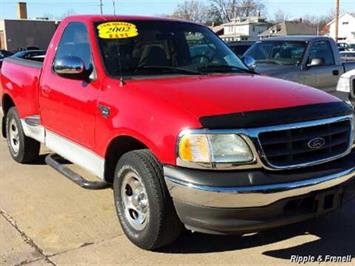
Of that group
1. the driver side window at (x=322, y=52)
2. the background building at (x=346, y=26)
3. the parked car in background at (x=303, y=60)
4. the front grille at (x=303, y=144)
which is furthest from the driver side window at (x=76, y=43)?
the background building at (x=346, y=26)

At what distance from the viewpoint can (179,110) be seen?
12.2ft

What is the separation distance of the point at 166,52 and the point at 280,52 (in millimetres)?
5811

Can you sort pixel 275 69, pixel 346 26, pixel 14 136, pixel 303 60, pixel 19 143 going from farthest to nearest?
pixel 346 26 → pixel 303 60 → pixel 275 69 → pixel 14 136 → pixel 19 143

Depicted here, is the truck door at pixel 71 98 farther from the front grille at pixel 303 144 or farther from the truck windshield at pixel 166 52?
the front grille at pixel 303 144

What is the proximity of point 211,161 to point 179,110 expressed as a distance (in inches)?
17.4

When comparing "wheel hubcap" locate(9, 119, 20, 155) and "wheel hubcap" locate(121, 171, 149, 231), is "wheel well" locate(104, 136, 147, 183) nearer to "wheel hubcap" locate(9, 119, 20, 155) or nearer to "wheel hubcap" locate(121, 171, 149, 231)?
"wheel hubcap" locate(121, 171, 149, 231)

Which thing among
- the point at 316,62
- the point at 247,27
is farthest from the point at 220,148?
the point at 247,27

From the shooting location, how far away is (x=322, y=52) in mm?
10508

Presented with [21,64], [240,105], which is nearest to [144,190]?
[240,105]

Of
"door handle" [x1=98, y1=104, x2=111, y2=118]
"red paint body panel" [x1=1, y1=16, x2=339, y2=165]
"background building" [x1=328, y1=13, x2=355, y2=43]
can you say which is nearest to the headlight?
"red paint body panel" [x1=1, y1=16, x2=339, y2=165]

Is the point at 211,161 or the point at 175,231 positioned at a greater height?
the point at 211,161

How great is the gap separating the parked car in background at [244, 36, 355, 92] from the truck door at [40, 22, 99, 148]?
16.0 ft

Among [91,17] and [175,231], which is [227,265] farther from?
[91,17]

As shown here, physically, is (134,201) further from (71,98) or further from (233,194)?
(71,98)
